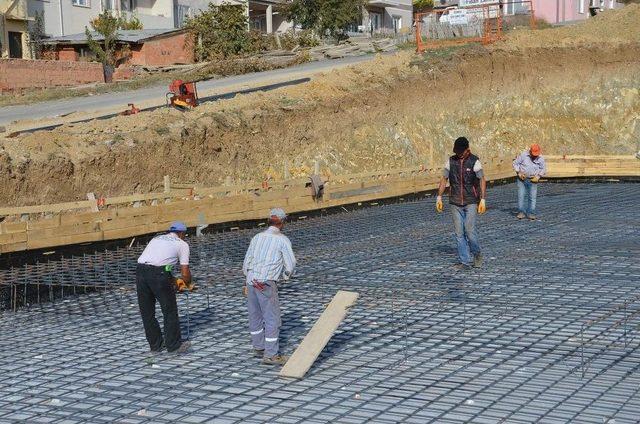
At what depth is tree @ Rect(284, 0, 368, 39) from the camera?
33.6m

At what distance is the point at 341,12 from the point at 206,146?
56.8 ft

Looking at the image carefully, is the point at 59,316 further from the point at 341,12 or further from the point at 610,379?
the point at 341,12

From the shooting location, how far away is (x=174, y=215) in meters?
12.3

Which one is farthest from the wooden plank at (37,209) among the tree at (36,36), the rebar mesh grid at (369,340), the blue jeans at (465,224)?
the tree at (36,36)

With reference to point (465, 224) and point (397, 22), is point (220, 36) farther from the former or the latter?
point (465, 224)

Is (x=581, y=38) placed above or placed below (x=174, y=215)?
above

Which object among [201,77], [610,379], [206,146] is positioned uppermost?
[201,77]

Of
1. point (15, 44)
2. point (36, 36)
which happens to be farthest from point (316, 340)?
point (15, 44)

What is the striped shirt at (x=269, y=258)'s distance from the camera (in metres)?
6.49

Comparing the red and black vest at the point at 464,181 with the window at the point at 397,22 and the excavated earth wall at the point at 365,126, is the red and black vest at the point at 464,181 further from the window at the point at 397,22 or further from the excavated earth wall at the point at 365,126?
the window at the point at 397,22

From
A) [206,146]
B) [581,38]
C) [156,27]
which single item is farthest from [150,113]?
[156,27]

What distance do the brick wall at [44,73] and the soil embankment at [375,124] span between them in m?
8.13

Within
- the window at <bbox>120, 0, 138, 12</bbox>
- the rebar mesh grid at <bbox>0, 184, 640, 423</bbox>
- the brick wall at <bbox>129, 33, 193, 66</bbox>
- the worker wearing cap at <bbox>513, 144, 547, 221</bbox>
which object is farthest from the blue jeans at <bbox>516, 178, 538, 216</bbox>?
the window at <bbox>120, 0, 138, 12</bbox>

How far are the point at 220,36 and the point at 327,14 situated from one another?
467 cm
